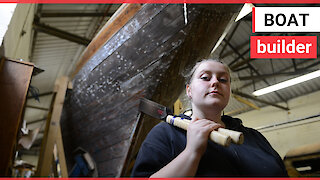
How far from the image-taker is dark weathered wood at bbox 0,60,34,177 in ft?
4.17

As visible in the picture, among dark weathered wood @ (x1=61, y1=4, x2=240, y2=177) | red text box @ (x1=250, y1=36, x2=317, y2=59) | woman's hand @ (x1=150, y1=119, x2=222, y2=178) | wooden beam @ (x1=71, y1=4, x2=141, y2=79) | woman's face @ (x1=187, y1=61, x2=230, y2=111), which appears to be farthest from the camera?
wooden beam @ (x1=71, y1=4, x2=141, y2=79)

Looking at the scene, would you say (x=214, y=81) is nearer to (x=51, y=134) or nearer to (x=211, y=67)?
(x=211, y=67)

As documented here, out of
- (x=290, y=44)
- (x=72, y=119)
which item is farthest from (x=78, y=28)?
(x=290, y=44)

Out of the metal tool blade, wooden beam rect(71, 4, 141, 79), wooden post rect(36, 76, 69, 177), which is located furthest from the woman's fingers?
wooden post rect(36, 76, 69, 177)

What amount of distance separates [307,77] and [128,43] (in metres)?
2.34

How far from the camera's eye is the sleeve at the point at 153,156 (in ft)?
2.15

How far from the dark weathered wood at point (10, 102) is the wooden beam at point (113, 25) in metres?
0.97

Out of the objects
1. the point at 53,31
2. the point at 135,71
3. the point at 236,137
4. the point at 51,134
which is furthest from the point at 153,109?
the point at 53,31

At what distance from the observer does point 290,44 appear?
1882mm

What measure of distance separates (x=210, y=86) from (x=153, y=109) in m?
0.87

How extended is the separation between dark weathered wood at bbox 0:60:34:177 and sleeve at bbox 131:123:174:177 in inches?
38.2

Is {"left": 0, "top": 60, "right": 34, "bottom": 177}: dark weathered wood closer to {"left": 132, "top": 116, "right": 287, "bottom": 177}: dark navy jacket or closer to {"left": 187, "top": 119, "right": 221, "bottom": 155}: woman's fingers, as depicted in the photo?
{"left": 132, "top": 116, "right": 287, "bottom": 177}: dark navy jacket

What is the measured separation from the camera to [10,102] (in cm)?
131

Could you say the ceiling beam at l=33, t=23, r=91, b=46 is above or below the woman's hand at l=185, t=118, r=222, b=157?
above
